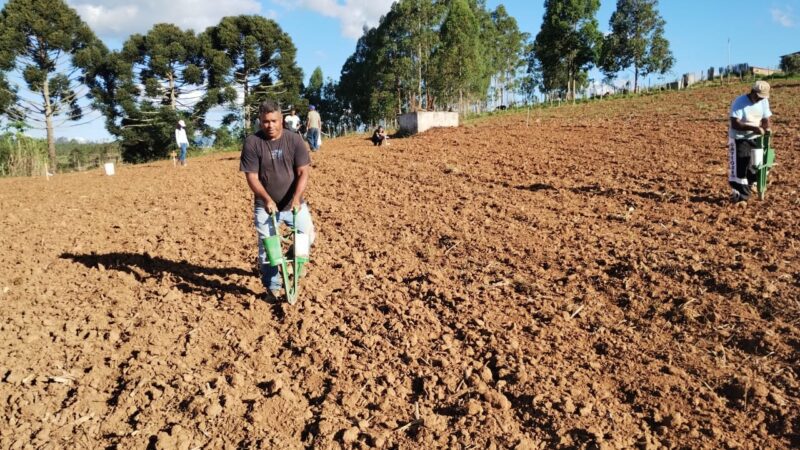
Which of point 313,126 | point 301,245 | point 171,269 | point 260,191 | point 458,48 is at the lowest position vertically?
point 171,269

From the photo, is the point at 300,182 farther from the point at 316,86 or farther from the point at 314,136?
the point at 316,86

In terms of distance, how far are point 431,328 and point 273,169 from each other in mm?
1780

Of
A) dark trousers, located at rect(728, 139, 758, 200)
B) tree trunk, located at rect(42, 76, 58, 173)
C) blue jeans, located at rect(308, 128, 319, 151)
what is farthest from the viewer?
tree trunk, located at rect(42, 76, 58, 173)

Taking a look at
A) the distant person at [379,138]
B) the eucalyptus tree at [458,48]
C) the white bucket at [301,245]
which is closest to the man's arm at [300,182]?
the white bucket at [301,245]

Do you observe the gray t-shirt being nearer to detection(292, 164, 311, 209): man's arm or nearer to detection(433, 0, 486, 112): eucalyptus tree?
detection(292, 164, 311, 209): man's arm

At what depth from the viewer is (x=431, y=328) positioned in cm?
379

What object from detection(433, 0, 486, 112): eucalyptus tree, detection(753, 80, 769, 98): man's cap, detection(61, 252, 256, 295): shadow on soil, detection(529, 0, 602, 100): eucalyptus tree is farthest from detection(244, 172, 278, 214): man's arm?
detection(529, 0, 602, 100): eucalyptus tree

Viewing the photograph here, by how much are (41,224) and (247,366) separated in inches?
245

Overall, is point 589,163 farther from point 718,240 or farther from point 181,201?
point 181,201

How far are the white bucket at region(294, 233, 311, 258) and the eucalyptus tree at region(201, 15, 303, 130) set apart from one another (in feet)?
112

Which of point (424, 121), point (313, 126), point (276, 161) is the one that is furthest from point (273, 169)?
point (424, 121)

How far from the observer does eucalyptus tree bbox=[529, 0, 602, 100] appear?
33.4 metres

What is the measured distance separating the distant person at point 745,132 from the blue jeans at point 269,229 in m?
5.40

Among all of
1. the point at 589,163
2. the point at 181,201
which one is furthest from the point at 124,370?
the point at 589,163
